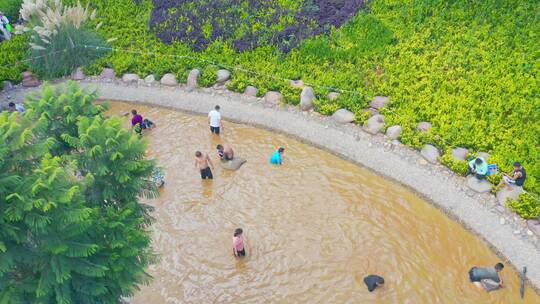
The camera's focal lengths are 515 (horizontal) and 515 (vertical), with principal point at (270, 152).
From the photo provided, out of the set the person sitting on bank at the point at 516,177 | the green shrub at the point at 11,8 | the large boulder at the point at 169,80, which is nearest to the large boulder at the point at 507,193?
the person sitting on bank at the point at 516,177

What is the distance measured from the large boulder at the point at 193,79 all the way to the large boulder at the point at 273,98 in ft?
9.56

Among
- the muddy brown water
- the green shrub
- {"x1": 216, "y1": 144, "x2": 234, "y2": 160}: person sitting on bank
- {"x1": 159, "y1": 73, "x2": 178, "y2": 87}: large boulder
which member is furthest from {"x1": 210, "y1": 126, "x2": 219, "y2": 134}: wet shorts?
the green shrub

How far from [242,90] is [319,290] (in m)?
8.88

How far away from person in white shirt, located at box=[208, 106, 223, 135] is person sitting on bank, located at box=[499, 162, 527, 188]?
29.3 feet

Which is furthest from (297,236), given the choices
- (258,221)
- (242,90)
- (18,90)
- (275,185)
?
(18,90)

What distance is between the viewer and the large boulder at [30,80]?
20.4 metres

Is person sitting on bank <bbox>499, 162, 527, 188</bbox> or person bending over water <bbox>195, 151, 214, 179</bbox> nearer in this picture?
person sitting on bank <bbox>499, 162, 527, 188</bbox>

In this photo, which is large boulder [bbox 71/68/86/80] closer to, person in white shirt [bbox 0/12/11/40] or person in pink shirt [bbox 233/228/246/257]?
person in white shirt [bbox 0/12/11/40]

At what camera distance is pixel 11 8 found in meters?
23.6

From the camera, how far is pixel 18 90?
20250 millimetres

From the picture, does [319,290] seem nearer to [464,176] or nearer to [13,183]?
[464,176]

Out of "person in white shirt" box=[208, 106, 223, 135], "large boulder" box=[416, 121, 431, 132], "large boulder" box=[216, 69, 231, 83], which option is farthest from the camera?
"large boulder" box=[216, 69, 231, 83]

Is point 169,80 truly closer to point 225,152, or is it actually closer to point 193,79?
point 193,79

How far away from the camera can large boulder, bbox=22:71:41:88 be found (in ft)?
66.9
